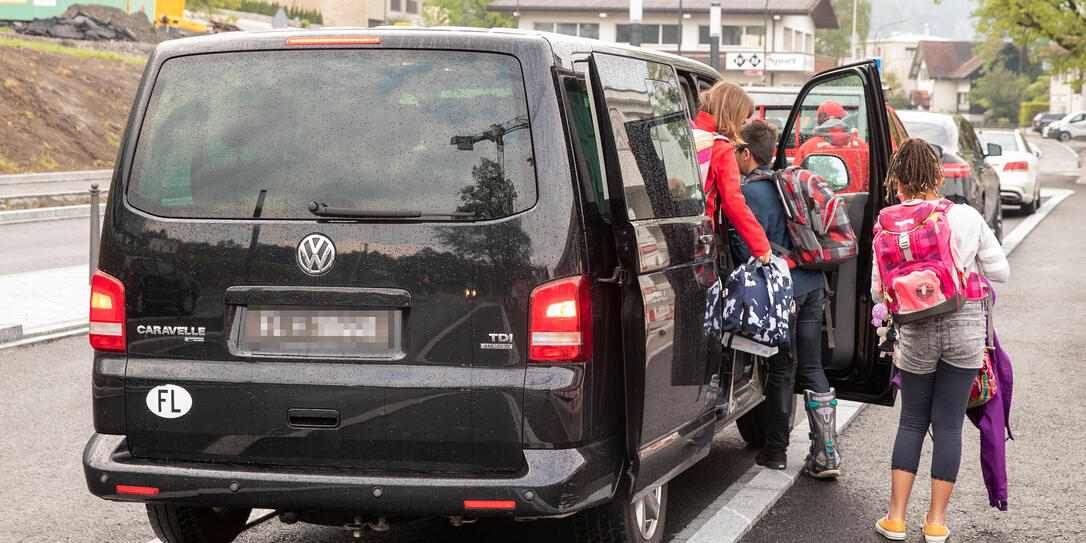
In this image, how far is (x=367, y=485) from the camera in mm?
3684

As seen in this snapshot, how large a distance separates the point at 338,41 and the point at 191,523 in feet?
6.09

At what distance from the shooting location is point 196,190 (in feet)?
12.8

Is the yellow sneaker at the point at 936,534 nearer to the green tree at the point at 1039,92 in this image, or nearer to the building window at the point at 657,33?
the building window at the point at 657,33

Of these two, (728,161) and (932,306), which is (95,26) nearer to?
(728,161)

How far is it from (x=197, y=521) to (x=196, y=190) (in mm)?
1330

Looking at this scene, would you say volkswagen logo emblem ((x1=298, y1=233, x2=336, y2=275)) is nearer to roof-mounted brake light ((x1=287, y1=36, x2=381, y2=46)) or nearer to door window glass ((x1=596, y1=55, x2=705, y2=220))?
roof-mounted brake light ((x1=287, y1=36, x2=381, y2=46))

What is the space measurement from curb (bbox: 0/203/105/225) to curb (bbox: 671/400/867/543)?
1638cm

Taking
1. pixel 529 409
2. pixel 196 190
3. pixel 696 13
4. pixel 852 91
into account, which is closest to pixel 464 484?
pixel 529 409

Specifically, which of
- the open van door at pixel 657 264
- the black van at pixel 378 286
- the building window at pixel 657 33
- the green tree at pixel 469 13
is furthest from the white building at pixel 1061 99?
the black van at pixel 378 286

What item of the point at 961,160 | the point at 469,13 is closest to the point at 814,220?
the point at 961,160

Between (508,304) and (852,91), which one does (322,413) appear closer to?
(508,304)

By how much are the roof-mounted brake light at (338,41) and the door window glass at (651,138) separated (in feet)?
2.50

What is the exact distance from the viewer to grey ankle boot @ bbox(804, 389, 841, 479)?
5.81m

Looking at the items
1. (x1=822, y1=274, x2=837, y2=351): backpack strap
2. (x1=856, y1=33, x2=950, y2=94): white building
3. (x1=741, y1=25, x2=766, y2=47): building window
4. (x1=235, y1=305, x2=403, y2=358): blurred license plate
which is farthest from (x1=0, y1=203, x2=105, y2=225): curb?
(x1=856, y1=33, x2=950, y2=94): white building
